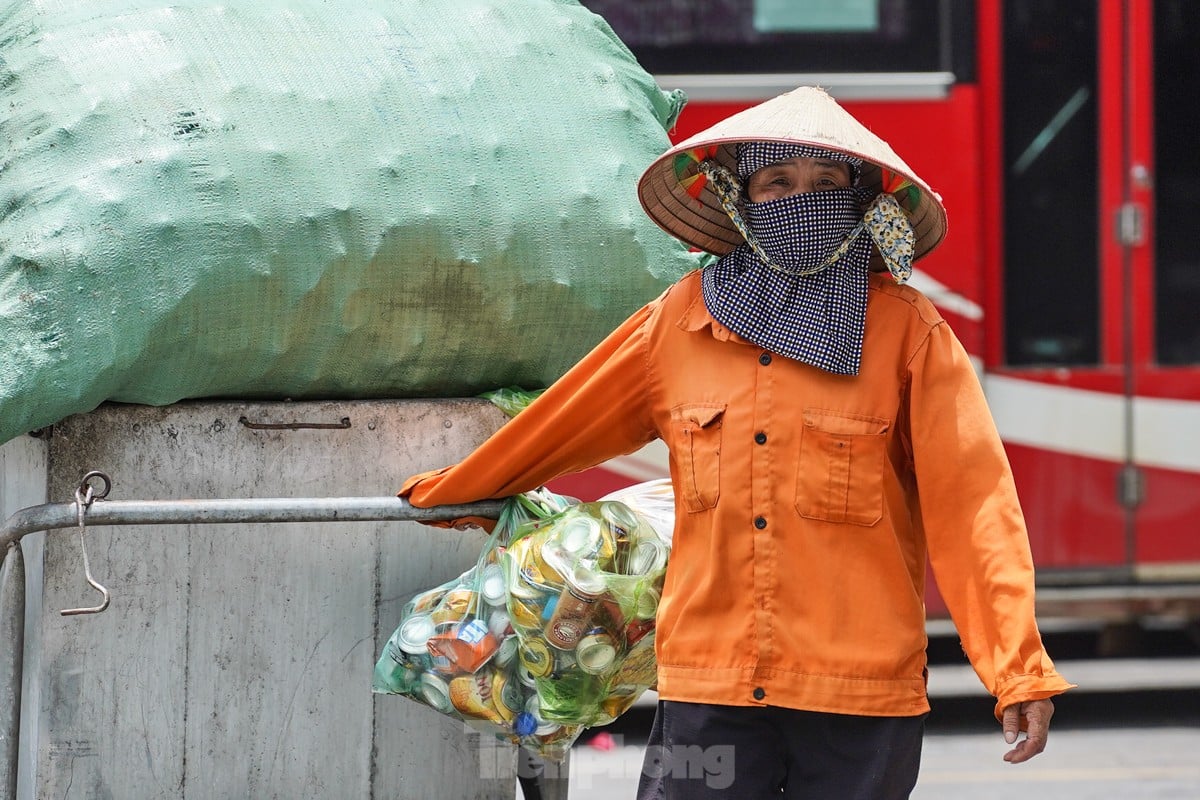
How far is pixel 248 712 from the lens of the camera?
8.23 ft

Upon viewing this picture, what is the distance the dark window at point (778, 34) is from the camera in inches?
226

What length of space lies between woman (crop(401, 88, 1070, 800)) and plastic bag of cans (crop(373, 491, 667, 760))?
135mm

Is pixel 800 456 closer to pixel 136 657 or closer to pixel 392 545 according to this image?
pixel 392 545

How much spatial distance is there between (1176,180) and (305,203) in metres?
4.44

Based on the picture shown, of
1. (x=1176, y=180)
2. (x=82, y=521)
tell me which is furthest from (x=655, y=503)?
(x=1176, y=180)

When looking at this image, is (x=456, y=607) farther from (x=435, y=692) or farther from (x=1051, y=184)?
(x=1051, y=184)

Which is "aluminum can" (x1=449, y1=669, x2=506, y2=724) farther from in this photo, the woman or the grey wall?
the woman

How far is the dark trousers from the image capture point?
85.7 inches

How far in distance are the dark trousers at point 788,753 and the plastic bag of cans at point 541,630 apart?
204mm

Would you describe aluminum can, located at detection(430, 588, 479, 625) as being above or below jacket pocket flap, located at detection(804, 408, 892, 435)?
below

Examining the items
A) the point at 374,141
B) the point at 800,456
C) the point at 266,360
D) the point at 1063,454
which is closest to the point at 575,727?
the point at 800,456

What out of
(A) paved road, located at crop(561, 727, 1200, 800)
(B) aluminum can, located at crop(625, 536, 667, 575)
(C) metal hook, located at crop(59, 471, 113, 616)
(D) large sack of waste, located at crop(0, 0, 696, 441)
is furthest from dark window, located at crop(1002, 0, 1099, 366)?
(C) metal hook, located at crop(59, 471, 113, 616)

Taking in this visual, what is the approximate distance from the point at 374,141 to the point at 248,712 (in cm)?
94

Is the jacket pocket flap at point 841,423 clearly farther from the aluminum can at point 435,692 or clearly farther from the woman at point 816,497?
the aluminum can at point 435,692
